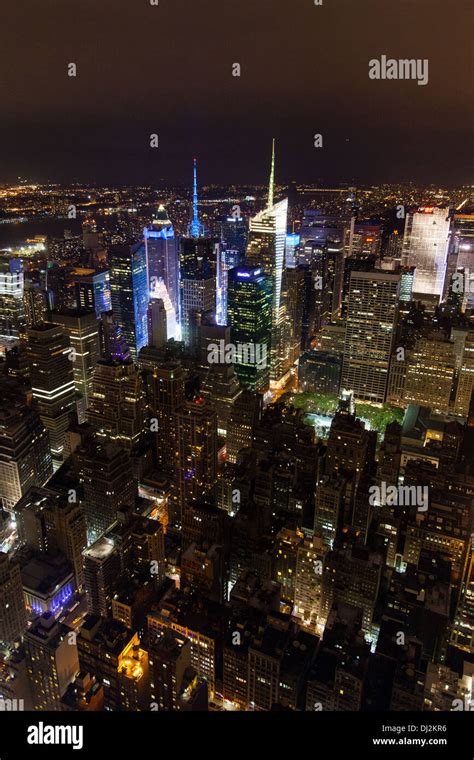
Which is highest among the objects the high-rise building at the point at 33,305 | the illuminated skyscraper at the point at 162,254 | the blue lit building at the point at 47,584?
the illuminated skyscraper at the point at 162,254

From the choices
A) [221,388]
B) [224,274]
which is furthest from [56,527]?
[224,274]

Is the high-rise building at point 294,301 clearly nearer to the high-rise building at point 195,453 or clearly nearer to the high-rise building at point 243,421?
the high-rise building at point 243,421

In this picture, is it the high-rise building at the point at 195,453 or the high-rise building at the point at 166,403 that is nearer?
the high-rise building at the point at 195,453

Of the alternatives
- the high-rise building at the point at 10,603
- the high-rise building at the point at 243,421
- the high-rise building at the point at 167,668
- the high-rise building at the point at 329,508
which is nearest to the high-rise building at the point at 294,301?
the high-rise building at the point at 243,421

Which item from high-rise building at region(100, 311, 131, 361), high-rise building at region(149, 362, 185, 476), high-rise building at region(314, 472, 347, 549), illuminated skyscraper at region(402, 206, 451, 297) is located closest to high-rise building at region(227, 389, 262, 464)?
high-rise building at region(149, 362, 185, 476)

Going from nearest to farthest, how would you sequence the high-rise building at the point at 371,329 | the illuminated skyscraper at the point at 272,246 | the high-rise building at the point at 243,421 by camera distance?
the high-rise building at the point at 243,421 < the high-rise building at the point at 371,329 < the illuminated skyscraper at the point at 272,246

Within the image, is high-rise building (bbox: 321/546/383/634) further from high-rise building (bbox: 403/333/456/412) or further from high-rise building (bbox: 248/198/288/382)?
high-rise building (bbox: 248/198/288/382)

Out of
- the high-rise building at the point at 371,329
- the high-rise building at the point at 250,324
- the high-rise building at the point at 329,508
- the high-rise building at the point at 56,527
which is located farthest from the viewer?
the high-rise building at the point at 250,324

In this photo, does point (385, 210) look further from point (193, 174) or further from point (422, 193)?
point (193, 174)
